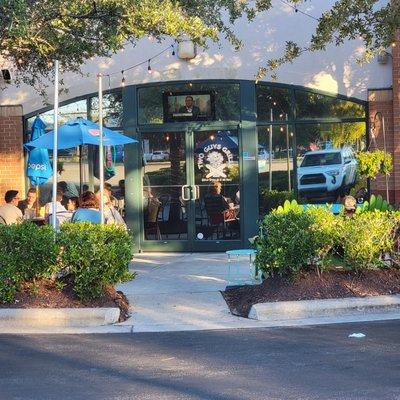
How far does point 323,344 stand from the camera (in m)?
6.75

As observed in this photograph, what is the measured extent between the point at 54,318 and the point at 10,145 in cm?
649

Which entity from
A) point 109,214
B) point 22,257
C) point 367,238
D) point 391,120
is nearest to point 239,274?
point 109,214

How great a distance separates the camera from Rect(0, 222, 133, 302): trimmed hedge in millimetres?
7949

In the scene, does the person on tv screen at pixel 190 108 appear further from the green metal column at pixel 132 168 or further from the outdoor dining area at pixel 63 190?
the outdoor dining area at pixel 63 190

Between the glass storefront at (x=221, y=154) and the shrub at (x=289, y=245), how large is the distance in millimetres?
4680

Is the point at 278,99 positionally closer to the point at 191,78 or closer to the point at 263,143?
the point at 263,143

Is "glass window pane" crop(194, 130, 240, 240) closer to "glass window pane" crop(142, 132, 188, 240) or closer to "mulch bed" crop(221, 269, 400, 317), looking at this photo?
"glass window pane" crop(142, 132, 188, 240)

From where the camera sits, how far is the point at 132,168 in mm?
13234

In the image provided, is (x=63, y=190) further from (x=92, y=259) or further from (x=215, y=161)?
(x=92, y=259)

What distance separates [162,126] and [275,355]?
24.2 ft

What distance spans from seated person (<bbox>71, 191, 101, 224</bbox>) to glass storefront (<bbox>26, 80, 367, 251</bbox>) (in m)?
2.77

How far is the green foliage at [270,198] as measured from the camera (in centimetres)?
1315

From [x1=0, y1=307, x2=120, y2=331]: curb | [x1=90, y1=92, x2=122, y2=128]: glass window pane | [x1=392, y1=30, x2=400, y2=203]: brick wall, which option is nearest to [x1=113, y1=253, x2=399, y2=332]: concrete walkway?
[x1=0, y1=307, x2=120, y2=331]: curb

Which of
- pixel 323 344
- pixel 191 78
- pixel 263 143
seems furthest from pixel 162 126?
pixel 323 344
